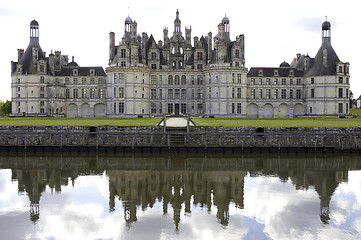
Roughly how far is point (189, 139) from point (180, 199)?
15.4 meters

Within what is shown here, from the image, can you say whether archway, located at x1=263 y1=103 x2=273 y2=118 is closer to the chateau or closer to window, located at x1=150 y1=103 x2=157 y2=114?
the chateau

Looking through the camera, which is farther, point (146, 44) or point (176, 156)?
point (146, 44)

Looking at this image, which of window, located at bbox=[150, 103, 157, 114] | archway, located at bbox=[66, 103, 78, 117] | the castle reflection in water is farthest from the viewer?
archway, located at bbox=[66, 103, 78, 117]

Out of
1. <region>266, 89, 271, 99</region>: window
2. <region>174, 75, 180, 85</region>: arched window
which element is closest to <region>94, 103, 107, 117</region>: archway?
<region>174, 75, 180, 85</region>: arched window

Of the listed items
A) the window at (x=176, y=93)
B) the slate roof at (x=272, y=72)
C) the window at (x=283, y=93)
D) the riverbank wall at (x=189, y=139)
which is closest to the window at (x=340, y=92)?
the slate roof at (x=272, y=72)

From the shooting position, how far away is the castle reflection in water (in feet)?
54.5

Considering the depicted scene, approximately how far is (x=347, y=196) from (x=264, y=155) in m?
12.5

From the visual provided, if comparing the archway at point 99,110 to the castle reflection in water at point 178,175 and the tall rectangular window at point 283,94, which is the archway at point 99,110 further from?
the castle reflection in water at point 178,175

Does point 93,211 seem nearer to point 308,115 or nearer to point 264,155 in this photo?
point 264,155

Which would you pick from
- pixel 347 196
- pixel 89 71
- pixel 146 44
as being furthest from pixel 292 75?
pixel 347 196

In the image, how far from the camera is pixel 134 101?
6400 cm

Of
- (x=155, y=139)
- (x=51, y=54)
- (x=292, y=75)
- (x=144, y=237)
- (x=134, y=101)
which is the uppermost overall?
(x=51, y=54)

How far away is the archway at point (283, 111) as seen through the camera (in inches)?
2754

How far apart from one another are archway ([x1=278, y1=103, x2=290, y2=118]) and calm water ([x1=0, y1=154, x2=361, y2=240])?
43213 mm
